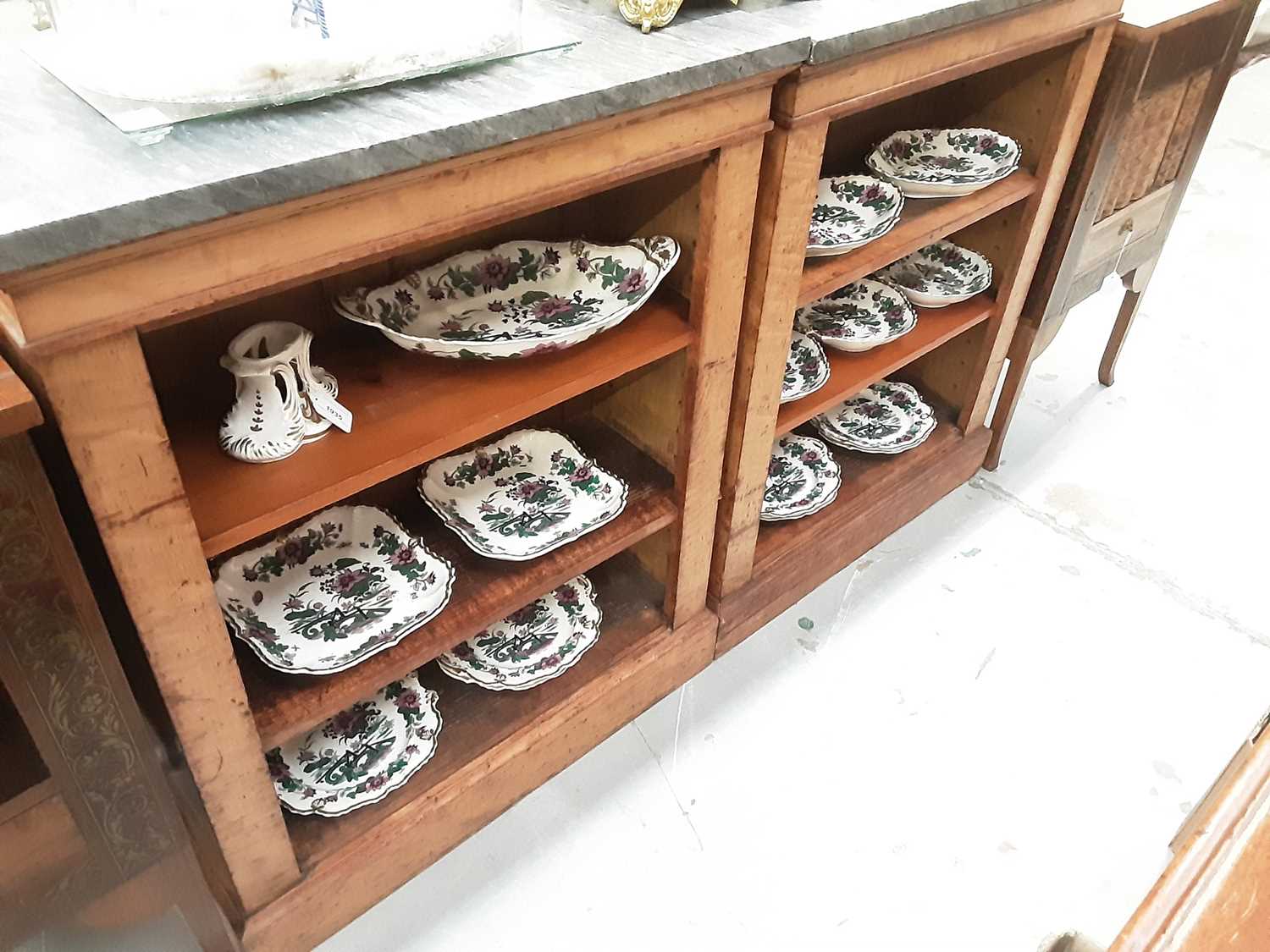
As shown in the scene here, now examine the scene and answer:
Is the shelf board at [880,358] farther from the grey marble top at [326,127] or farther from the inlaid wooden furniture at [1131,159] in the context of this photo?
the grey marble top at [326,127]

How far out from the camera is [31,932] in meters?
0.84

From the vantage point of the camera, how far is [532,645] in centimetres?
139

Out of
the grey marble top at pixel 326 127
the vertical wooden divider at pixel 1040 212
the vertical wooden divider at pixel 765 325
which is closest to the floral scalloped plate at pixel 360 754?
the vertical wooden divider at pixel 765 325

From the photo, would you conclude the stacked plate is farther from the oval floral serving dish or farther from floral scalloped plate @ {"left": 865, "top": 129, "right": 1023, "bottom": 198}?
the oval floral serving dish

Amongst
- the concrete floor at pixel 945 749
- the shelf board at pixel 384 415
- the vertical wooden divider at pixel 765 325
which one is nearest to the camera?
the shelf board at pixel 384 415

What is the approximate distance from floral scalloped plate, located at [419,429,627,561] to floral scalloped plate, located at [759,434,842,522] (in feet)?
1.24

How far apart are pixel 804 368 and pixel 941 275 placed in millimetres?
395

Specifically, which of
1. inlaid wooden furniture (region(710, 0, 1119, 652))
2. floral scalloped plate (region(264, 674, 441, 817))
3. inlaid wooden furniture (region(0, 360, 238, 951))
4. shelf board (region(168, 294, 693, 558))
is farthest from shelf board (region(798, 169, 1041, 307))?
inlaid wooden furniture (region(0, 360, 238, 951))

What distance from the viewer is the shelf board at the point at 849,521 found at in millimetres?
1614

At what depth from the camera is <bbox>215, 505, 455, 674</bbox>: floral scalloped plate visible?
108cm

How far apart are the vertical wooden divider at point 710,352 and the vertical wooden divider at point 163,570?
62cm

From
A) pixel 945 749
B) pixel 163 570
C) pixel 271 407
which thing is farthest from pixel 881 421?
pixel 163 570

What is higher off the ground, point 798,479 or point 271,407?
point 271,407

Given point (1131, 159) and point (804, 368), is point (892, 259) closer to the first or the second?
point (804, 368)
